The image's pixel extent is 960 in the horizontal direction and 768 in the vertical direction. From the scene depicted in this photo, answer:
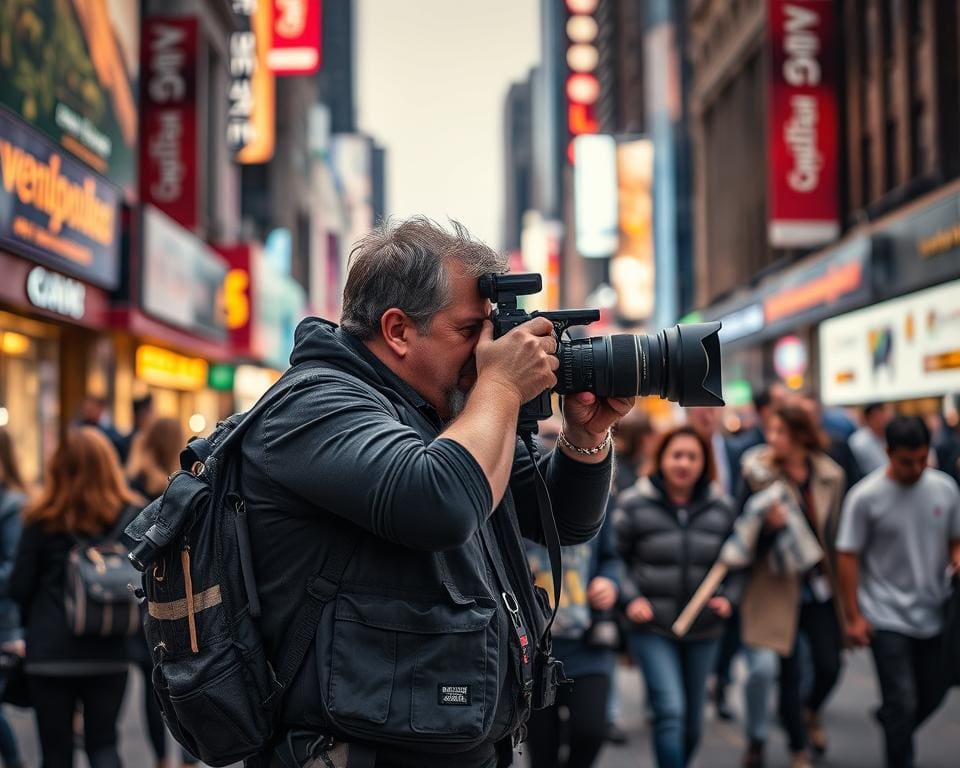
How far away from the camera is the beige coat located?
6668 millimetres

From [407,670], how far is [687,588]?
4023 mm

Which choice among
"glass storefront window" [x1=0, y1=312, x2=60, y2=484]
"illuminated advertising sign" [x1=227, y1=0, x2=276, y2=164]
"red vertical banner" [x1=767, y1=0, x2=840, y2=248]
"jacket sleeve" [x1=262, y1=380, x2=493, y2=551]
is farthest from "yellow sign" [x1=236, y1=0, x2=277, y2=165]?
"jacket sleeve" [x1=262, y1=380, x2=493, y2=551]

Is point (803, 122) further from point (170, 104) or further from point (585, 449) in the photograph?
point (585, 449)

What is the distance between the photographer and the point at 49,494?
213 inches

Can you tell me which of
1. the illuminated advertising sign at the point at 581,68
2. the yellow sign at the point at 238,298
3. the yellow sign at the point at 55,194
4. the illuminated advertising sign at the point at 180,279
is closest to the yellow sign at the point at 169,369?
the illuminated advertising sign at the point at 180,279

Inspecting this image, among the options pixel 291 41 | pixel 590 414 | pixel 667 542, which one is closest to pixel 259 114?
pixel 291 41

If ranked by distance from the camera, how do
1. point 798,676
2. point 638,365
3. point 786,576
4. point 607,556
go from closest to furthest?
1. point 638,365
2. point 607,556
3. point 786,576
4. point 798,676

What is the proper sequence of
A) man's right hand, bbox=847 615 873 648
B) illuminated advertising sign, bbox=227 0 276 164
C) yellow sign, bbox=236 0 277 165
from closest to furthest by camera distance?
man's right hand, bbox=847 615 873 648, illuminated advertising sign, bbox=227 0 276 164, yellow sign, bbox=236 0 277 165

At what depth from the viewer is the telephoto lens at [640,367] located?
2557mm

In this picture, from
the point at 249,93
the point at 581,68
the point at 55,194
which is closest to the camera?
the point at 55,194

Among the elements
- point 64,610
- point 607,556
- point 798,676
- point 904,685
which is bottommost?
point 798,676

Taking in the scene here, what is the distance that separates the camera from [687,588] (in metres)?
6.06

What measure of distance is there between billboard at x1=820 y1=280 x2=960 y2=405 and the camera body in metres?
14.5

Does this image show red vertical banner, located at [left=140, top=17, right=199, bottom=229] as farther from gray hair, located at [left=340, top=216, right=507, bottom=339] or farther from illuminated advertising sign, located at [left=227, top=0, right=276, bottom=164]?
gray hair, located at [left=340, top=216, right=507, bottom=339]
